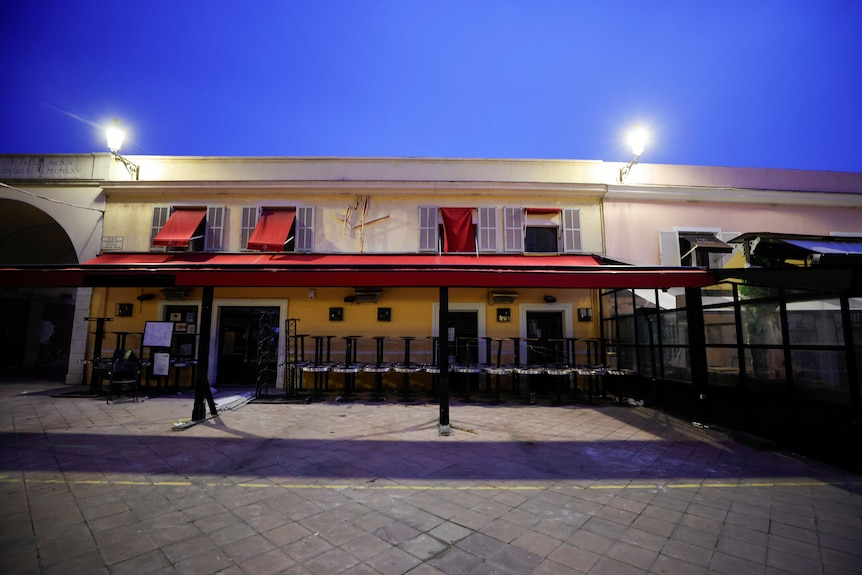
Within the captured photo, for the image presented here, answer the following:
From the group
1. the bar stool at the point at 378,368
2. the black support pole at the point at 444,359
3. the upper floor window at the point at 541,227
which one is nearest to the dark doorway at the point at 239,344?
the bar stool at the point at 378,368

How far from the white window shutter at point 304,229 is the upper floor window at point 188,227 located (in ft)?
7.19

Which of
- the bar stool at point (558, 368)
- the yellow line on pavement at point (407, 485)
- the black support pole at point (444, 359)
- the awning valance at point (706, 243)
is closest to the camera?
the yellow line on pavement at point (407, 485)

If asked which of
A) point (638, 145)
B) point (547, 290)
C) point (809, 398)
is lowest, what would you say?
point (809, 398)

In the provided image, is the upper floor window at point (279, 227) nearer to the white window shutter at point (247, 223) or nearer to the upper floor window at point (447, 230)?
the white window shutter at point (247, 223)

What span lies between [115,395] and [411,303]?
7587 mm

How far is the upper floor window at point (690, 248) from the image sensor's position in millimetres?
10688

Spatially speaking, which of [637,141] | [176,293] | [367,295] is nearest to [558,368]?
[367,295]

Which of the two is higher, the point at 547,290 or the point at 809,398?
the point at 547,290

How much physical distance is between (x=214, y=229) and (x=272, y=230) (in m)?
1.78

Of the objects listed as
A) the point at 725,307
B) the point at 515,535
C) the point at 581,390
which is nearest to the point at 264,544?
the point at 515,535

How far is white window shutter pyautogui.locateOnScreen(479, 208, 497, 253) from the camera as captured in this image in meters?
10.7

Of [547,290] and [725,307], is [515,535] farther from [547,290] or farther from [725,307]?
[547,290]

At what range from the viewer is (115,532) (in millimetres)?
2846

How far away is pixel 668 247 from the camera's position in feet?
35.3
